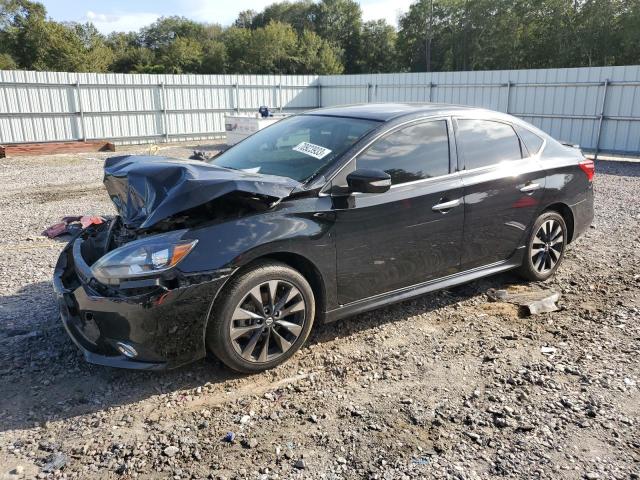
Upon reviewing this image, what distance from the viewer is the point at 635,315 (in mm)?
4586

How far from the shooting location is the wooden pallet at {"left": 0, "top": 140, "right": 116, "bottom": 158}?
15648mm

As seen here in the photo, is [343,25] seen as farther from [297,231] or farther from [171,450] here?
[171,450]

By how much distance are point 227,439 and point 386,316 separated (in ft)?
6.53

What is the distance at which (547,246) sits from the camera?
519cm

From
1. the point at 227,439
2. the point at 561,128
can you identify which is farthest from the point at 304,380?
the point at 561,128

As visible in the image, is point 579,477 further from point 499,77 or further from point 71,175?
point 499,77

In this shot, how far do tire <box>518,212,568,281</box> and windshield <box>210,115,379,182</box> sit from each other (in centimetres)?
209

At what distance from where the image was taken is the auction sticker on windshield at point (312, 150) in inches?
155

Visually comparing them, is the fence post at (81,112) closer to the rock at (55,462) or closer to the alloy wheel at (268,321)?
the alloy wheel at (268,321)

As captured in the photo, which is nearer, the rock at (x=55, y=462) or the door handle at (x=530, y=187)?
the rock at (x=55, y=462)

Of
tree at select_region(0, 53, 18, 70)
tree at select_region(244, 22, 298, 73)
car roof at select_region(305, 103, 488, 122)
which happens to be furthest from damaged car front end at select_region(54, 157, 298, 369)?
tree at select_region(244, 22, 298, 73)

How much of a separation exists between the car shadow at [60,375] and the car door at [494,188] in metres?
0.94

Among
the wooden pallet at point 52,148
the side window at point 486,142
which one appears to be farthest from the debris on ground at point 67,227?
the wooden pallet at point 52,148

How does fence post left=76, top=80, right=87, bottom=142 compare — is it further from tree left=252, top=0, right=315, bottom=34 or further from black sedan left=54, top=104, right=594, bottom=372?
tree left=252, top=0, right=315, bottom=34
